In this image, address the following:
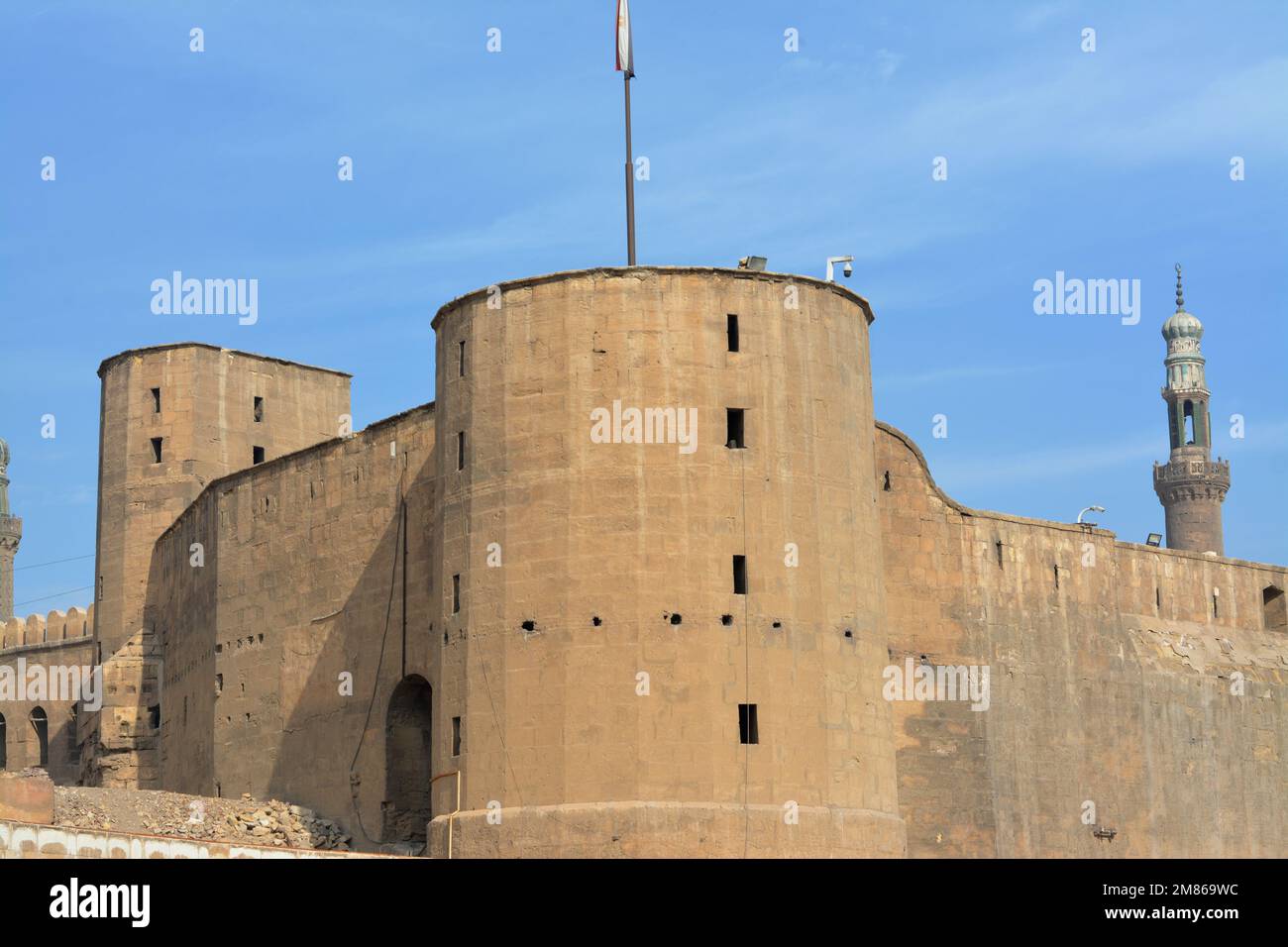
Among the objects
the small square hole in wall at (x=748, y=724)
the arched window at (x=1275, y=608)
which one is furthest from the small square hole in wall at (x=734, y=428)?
the arched window at (x=1275, y=608)

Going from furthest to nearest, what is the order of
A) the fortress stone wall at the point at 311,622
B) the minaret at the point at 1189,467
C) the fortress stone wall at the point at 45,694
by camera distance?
1. the minaret at the point at 1189,467
2. the fortress stone wall at the point at 45,694
3. the fortress stone wall at the point at 311,622

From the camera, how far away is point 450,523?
146 ft

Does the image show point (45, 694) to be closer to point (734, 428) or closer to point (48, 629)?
point (48, 629)

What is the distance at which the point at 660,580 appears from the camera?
42.0 m

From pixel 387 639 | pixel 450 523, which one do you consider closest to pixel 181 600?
pixel 387 639

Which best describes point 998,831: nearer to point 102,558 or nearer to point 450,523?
point 450,523

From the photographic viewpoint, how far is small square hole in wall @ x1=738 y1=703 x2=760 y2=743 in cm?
4175

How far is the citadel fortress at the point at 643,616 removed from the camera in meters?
41.8

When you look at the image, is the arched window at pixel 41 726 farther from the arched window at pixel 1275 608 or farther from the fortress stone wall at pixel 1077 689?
the arched window at pixel 1275 608

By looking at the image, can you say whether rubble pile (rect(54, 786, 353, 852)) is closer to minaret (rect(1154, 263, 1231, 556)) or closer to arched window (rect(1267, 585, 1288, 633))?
arched window (rect(1267, 585, 1288, 633))

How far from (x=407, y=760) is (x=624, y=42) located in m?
15.4

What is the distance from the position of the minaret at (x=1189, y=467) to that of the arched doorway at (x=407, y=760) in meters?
64.4

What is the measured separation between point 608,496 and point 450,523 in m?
3.60
